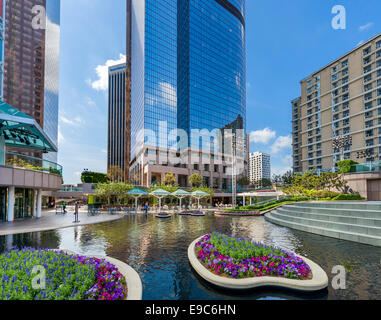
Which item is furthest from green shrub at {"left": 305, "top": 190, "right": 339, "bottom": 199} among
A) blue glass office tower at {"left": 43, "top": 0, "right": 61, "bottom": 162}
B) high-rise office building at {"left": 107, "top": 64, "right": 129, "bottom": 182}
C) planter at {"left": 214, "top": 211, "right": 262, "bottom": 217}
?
high-rise office building at {"left": 107, "top": 64, "right": 129, "bottom": 182}

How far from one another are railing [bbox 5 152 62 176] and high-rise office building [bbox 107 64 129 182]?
441 feet

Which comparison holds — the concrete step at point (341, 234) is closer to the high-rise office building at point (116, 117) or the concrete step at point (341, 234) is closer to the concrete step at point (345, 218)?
the concrete step at point (345, 218)

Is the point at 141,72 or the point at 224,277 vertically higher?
the point at 141,72

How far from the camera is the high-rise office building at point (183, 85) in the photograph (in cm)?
7288

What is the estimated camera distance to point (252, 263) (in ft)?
22.1

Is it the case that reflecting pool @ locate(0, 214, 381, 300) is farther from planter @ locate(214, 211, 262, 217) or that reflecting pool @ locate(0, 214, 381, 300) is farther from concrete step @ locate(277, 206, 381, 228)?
planter @ locate(214, 211, 262, 217)

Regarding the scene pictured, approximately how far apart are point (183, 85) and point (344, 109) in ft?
186

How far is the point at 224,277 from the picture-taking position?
630cm

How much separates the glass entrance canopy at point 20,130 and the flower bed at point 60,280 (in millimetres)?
16859

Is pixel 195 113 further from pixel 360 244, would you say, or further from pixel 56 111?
pixel 56 111

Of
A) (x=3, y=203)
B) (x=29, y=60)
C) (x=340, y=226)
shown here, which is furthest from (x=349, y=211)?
(x=29, y=60)

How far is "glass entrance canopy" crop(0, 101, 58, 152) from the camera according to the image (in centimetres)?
1899

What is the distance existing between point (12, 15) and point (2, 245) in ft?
415
